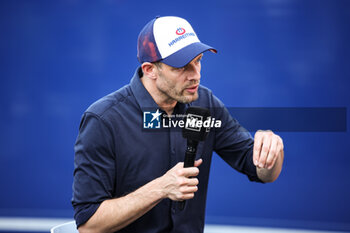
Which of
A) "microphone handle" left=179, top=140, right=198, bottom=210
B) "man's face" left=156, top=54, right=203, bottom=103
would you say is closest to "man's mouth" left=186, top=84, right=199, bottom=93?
"man's face" left=156, top=54, right=203, bottom=103

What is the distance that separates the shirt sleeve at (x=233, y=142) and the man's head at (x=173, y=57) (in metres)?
0.25

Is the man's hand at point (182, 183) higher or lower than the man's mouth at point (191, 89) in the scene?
lower

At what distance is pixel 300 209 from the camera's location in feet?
7.96

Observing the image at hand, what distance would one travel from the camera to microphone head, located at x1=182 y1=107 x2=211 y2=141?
3.90ft

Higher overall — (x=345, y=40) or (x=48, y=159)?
(x=345, y=40)

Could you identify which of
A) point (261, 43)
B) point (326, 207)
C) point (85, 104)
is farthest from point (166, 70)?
point (326, 207)

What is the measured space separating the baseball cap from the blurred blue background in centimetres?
109

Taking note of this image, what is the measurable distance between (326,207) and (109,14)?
1.90 metres

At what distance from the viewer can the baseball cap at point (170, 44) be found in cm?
138

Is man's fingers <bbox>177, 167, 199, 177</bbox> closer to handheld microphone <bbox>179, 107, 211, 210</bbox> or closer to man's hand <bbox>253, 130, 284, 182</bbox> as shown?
handheld microphone <bbox>179, 107, 211, 210</bbox>

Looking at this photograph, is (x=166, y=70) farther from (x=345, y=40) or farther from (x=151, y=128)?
(x=345, y=40)

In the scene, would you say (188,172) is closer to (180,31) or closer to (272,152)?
(272,152)

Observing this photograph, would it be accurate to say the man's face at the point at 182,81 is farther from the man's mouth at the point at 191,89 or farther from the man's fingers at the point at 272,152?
the man's fingers at the point at 272,152

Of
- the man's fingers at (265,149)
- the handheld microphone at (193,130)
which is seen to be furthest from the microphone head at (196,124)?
the man's fingers at (265,149)
